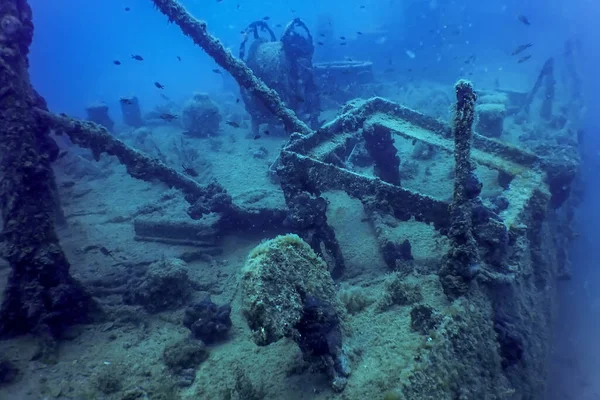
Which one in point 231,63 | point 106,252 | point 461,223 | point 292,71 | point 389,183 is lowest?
point 461,223

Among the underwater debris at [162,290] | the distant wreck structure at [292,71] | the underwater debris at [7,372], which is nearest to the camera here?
the underwater debris at [7,372]

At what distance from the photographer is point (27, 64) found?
6629 mm

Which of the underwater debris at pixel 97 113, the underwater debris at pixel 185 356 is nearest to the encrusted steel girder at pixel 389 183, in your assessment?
the underwater debris at pixel 185 356

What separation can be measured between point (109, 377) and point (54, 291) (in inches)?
79.0

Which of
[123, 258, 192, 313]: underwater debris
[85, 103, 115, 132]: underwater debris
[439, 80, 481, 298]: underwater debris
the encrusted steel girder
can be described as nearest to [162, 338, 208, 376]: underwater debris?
[123, 258, 192, 313]: underwater debris

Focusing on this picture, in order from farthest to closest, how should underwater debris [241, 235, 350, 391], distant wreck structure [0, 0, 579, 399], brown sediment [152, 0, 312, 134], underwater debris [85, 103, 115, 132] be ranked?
1. underwater debris [85, 103, 115, 132]
2. brown sediment [152, 0, 312, 134]
3. distant wreck structure [0, 0, 579, 399]
4. underwater debris [241, 235, 350, 391]

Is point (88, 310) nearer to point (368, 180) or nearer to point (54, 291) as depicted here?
point (54, 291)

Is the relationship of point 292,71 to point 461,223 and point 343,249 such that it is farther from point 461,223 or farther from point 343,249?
point 461,223

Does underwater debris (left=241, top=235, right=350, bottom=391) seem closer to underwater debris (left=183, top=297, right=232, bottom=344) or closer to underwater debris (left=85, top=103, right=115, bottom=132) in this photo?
underwater debris (left=183, top=297, right=232, bottom=344)

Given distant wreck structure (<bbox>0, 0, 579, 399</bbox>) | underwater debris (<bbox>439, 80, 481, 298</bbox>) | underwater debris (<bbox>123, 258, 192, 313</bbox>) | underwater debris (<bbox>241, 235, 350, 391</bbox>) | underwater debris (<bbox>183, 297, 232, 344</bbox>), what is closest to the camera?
underwater debris (<bbox>241, 235, 350, 391</bbox>)

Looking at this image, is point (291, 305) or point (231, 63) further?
point (231, 63)

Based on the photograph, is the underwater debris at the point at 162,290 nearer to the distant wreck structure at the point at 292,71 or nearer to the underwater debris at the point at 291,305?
the underwater debris at the point at 291,305

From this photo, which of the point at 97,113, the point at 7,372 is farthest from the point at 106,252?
the point at 97,113

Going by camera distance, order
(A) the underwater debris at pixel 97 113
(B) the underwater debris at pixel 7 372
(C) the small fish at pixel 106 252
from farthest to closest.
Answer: (A) the underwater debris at pixel 97 113 < (C) the small fish at pixel 106 252 < (B) the underwater debris at pixel 7 372
